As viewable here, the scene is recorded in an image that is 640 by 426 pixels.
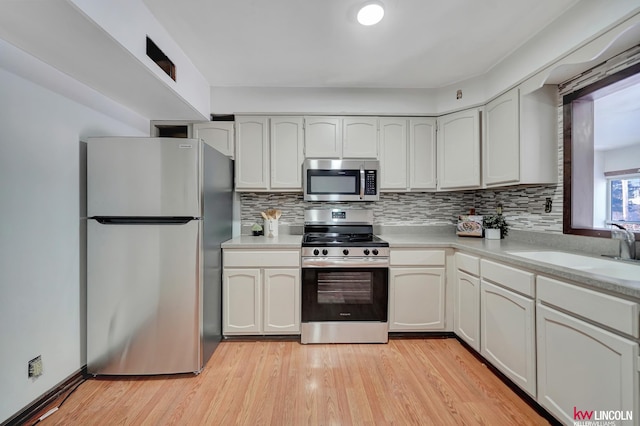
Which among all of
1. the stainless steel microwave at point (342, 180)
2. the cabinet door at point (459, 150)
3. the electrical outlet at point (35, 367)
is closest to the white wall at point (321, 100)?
the cabinet door at point (459, 150)

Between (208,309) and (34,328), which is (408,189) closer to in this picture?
(208,309)

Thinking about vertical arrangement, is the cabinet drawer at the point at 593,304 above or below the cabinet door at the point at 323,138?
below

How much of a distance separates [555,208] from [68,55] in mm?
3446

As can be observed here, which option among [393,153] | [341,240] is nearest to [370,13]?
[393,153]

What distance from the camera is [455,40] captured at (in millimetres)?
1900

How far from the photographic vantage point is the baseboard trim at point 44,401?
1.43 metres

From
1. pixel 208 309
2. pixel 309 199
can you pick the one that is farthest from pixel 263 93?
pixel 208 309

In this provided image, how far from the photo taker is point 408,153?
2.68 metres

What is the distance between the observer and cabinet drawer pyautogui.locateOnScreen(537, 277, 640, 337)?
1.03 m

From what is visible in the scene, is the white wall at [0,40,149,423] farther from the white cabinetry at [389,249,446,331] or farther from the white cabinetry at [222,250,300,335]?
the white cabinetry at [389,249,446,331]

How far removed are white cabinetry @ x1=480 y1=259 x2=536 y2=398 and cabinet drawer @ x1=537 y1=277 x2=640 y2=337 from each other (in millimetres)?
110

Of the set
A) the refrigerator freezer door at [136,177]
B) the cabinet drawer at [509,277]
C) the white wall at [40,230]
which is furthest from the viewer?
the refrigerator freezer door at [136,177]

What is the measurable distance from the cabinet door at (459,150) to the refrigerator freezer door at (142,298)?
2.38 metres

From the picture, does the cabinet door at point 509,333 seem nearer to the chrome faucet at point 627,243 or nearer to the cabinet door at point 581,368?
the cabinet door at point 581,368
